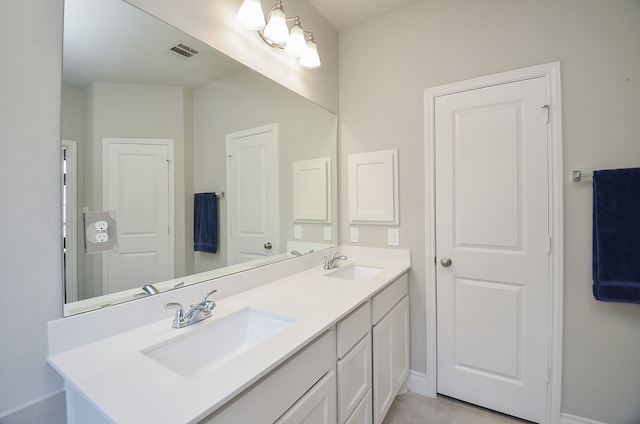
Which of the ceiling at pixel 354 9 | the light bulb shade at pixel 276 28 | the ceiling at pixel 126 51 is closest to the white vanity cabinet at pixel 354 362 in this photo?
the ceiling at pixel 126 51

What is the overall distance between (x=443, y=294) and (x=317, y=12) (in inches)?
87.5

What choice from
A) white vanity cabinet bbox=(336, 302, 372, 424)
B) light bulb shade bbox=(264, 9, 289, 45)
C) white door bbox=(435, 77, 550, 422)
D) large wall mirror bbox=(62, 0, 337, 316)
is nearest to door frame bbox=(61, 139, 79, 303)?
large wall mirror bbox=(62, 0, 337, 316)

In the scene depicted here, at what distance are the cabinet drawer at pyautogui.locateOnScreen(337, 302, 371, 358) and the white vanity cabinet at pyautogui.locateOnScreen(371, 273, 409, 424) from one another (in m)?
0.10

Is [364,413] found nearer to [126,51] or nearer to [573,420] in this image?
[573,420]

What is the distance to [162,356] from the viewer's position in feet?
3.00

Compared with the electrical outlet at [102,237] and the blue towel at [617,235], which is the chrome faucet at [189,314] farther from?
the blue towel at [617,235]

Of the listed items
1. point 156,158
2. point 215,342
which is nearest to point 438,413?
point 215,342

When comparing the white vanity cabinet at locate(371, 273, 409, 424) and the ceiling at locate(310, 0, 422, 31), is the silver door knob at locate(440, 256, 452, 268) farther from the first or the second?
the ceiling at locate(310, 0, 422, 31)

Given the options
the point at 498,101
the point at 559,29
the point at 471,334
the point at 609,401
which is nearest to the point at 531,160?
the point at 498,101

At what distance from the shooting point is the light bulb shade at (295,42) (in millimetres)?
1679

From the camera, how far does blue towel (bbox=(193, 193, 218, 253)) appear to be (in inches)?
50.6

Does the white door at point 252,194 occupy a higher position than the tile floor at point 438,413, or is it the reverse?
the white door at point 252,194

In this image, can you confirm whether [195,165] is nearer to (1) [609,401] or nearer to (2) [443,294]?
(2) [443,294]

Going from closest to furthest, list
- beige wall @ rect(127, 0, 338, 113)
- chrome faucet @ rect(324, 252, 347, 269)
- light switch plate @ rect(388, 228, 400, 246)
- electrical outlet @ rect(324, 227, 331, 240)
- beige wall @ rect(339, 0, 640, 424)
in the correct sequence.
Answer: beige wall @ rect(127, 0, 338, 113), beige wall @ rect(339, 0, 640, 424), chrome faucet @ rect(324, 252, 347, 269), light switch plate @ rect(388, 228, 400, 246), electrical outlet @ rect(324, 227, 331, 240)
